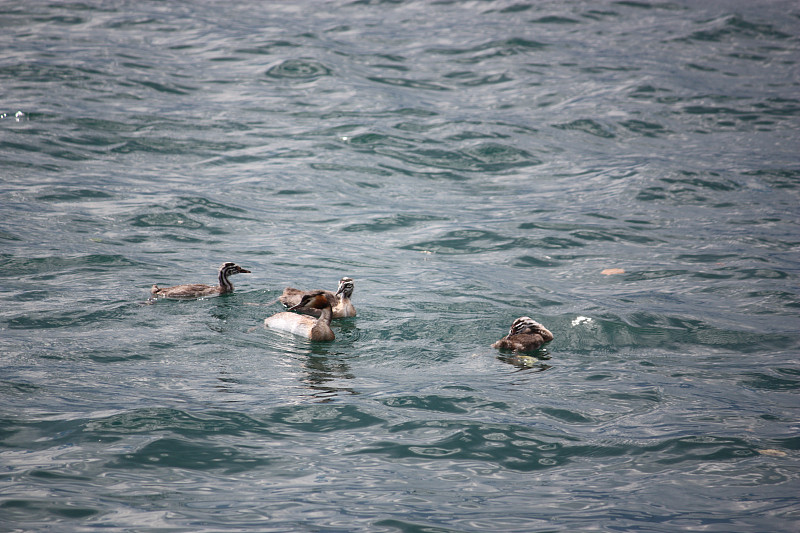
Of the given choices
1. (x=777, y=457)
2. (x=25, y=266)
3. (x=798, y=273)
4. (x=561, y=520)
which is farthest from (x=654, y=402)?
(x=25, y=266)

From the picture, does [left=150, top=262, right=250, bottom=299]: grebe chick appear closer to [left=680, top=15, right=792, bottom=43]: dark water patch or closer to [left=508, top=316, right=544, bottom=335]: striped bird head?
[left=508, top=316, right=544, bottom=335]: striped bird head

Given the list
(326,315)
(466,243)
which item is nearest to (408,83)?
(466,243)

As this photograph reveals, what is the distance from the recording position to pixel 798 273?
13258mm

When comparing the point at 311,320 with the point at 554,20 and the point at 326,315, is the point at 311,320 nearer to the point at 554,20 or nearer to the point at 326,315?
the point at 326,315

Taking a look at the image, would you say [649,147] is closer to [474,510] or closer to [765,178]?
[765,178]

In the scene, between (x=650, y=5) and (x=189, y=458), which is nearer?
(x=189, y=458)

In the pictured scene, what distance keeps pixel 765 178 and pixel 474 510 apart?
14523mm

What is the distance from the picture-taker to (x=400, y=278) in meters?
13.1

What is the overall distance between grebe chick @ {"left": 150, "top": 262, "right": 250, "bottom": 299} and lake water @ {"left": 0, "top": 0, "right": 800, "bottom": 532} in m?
0.16

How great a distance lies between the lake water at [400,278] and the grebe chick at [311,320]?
0.73 ft

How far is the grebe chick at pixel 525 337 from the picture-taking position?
997 cm

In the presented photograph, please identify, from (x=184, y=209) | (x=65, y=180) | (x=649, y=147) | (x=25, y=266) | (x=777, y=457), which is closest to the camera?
(x=777, y=457)

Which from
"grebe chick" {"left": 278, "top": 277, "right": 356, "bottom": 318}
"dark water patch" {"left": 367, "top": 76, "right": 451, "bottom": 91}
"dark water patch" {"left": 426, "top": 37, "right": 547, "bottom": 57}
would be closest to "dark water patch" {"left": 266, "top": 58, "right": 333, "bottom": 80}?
"dark water patch" {"left": 367, "top": 76, "right": 451, "bottom": 91}

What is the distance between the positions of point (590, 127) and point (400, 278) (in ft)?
36.3
